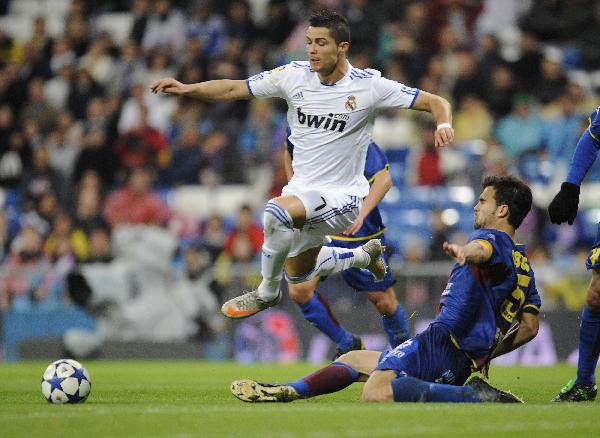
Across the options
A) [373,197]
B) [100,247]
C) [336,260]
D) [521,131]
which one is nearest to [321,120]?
[336,260]

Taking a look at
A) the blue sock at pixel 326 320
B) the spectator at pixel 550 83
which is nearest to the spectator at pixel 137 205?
the spectator at pixel 550 83

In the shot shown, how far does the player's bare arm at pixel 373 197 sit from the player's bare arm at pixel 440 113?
50.4 inches

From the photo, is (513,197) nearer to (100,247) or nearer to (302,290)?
(302,290)

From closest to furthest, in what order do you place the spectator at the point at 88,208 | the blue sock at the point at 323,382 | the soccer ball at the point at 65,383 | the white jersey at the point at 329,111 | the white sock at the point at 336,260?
1. the blue sock at the point at 323,382
2. the soccer ball at the point at 65,383
3. the white jersey at the point at 329,111
4. the white sock at the point at 336,260
5. the spectator at the point at 88,208

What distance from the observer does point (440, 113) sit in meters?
8.17

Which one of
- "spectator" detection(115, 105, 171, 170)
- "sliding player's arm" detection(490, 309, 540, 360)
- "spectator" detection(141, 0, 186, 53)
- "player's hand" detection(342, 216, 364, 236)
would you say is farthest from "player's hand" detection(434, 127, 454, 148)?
"spectator" detection(141, 0, 186, 53)

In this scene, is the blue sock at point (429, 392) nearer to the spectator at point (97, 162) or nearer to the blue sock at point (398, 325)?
the blue sock at point (398, 325)

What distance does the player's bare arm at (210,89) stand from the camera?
8242 millimetres

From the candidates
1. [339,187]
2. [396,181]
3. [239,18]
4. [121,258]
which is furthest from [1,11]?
[339,187]

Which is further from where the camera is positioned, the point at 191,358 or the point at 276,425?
the point at 191,358

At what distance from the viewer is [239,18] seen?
1931 cm

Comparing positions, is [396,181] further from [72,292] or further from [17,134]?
[17,134]

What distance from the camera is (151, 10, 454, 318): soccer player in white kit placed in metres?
8.40

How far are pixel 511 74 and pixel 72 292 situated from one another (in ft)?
21.9
